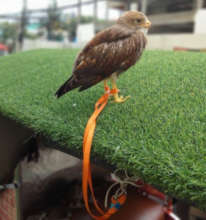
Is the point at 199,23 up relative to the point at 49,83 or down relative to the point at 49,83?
up

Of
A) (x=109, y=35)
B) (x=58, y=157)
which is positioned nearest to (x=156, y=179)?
(x=109, y=35)

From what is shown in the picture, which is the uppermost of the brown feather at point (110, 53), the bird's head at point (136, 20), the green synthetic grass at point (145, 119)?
the bird's head at point (136, 20)

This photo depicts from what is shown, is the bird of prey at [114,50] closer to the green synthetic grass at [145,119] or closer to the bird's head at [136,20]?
the bird's head at [136,20]

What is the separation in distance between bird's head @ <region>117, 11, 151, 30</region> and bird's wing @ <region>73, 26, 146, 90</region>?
3 cm

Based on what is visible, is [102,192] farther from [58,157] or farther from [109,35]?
[109,35]

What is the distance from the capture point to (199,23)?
7.41 m

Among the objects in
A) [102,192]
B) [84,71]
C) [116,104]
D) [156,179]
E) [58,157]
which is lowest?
[102,192]

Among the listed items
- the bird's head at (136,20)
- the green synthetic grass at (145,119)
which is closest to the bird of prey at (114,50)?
the bird's head at (136,20)

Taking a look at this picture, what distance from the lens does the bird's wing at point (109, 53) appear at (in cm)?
92

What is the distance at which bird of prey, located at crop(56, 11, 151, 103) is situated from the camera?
92 centimetres

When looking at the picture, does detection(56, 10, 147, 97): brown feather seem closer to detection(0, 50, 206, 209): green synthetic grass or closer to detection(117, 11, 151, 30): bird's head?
detection(117, 11, 151, 30): bird's head

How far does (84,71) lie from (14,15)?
19.3 m

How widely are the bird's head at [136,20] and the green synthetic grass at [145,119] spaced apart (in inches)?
14.3

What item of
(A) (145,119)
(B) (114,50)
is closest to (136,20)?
(B) (114,50)
